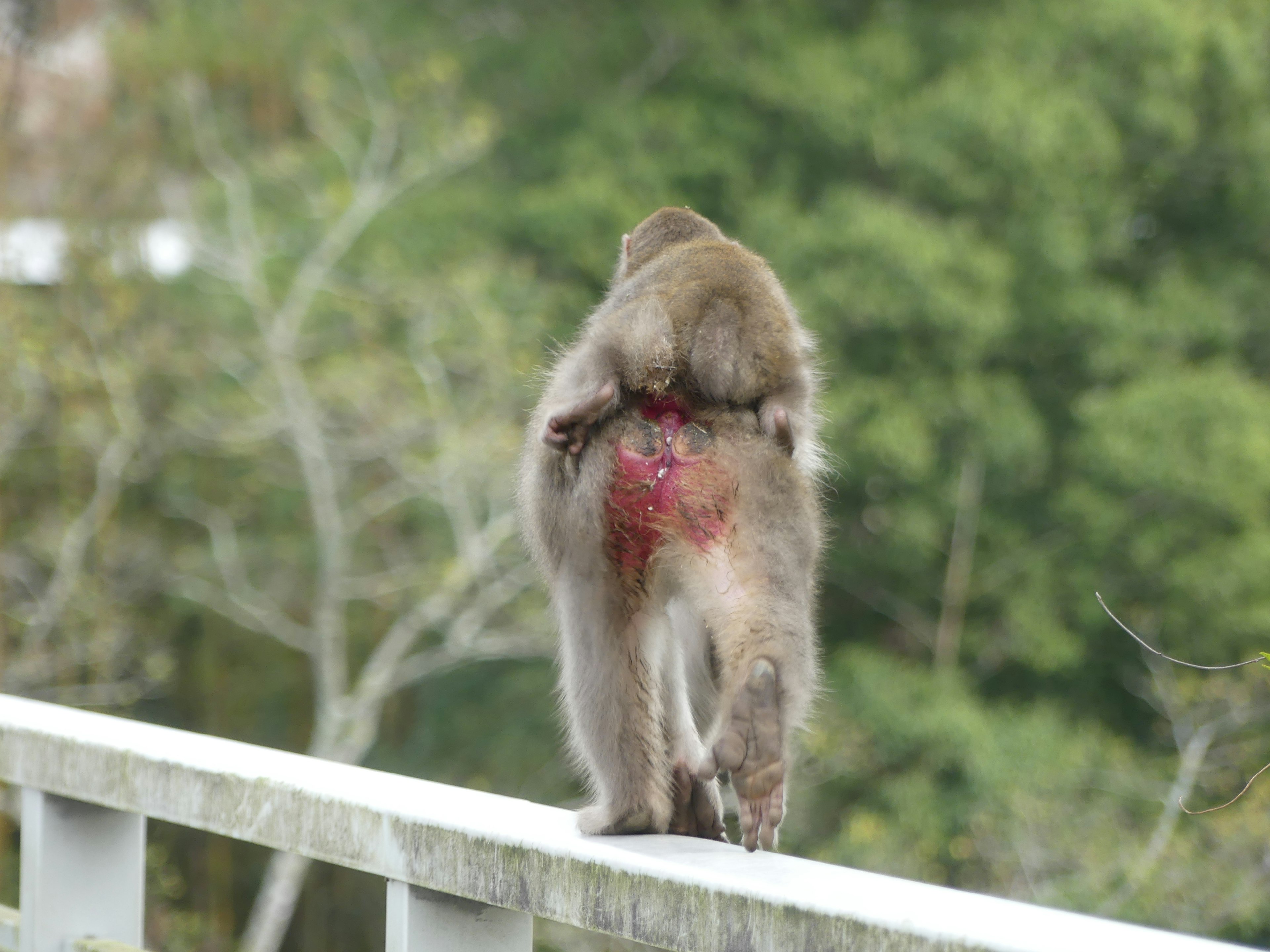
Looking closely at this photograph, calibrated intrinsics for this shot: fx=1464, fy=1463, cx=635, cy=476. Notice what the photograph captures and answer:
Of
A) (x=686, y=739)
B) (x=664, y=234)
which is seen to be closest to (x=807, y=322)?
(x=664, y=234)

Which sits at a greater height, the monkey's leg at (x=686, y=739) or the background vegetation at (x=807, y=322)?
the background vegetation at (x=807, y=322)

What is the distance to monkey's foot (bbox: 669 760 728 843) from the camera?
204cm

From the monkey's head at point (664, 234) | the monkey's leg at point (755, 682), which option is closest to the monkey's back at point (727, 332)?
the monkey's leg at point (755, 682)

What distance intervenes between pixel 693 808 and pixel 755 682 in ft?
1.82

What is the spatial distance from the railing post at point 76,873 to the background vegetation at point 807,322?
629 centimetres

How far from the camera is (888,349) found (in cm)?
940

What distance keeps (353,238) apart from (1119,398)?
5.39 metres

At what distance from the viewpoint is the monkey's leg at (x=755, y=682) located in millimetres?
1521

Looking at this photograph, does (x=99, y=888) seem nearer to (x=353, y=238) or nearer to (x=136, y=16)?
(x=353, y=238)

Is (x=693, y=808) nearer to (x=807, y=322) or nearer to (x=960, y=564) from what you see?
(x=807, y=322)

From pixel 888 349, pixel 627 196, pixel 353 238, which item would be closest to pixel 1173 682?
pixel 888 349

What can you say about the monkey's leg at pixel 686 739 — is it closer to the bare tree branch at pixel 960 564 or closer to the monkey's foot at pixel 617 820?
the monkey's foot at pixel 617 820

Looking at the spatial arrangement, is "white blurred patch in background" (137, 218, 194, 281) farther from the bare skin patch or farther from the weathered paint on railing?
the bare skin patch

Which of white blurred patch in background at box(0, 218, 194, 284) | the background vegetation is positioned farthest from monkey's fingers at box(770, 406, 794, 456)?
white blurred patch in background at box(0, 218, 194, 284)
